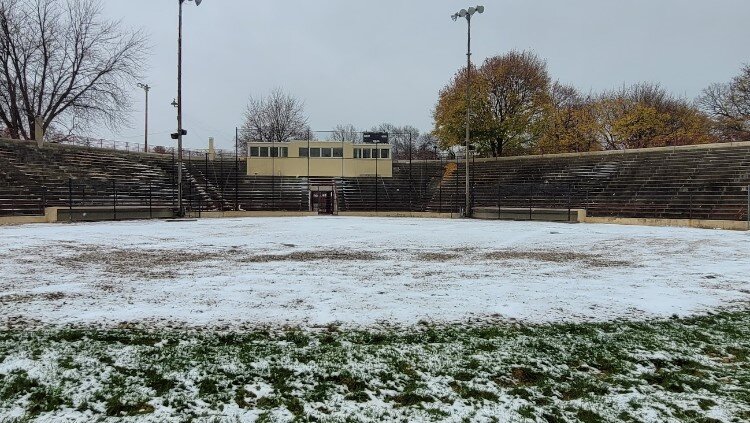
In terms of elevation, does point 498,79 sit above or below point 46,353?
above

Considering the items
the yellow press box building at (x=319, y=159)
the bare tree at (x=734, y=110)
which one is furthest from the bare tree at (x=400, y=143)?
the bare tree at (x=734, y=110)

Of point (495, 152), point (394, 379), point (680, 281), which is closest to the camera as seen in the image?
point (394, 379)

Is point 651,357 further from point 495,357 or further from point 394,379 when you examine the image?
point 394,379

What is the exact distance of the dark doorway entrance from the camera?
1496 inches

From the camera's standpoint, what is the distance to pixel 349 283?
23.7ft

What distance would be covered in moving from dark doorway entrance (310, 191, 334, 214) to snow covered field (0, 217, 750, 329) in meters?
25.3

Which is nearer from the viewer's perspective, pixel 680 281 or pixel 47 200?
pixel 680 281

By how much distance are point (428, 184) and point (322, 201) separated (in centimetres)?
925

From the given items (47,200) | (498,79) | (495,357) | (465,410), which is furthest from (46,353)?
(498,79)

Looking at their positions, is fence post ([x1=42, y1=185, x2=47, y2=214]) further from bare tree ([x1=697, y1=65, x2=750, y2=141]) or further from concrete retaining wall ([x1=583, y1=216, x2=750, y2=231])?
bare tree ([x1=697, y1=65, x2=750, y2=141])

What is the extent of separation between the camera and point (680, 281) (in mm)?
7527

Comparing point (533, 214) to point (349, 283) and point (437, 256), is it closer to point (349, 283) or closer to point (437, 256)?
point (437, 256)

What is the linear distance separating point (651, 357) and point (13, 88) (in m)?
42.8

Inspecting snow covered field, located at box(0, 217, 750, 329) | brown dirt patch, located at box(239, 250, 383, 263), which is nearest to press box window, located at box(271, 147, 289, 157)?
snow covered field, located at box(0, 217, 750, 329)
